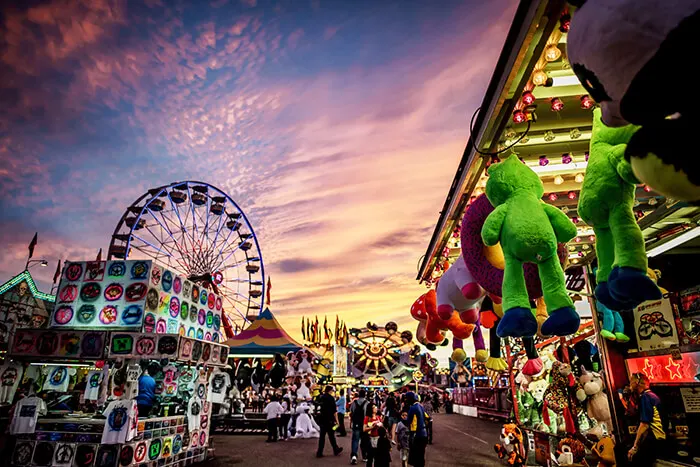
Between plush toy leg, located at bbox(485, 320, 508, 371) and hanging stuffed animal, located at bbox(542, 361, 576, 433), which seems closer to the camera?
plush toy leg, located at bbox(485, 320, 508, 371)

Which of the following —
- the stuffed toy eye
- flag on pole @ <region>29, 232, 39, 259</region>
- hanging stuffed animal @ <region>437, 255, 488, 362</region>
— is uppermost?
flag on pole @ <region>29, 232, 39, 259</region>

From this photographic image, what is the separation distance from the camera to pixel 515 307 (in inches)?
80.4

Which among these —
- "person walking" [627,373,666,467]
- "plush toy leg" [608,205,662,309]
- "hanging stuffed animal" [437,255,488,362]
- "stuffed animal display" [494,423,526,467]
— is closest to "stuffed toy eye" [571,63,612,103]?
"plush toy leg" [608,205,662,309]

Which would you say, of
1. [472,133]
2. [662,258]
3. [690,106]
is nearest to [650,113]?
[690,106]

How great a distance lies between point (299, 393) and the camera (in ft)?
47.4

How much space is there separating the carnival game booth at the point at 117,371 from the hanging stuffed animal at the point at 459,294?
5288 millimetres

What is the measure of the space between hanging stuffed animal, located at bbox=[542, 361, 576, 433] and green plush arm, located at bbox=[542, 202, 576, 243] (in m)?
Result: 5.08

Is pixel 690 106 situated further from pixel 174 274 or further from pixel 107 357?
pixel 174 274

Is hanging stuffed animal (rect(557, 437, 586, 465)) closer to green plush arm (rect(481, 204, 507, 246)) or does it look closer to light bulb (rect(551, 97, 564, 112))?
light bulb (rect(551, 97, 564, 112))

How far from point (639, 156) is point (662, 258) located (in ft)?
24.2

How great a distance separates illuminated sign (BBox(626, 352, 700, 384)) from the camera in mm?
5191

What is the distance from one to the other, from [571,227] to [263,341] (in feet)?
36.3

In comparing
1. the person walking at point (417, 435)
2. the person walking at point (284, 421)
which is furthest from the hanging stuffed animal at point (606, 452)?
the person walking at point (284, 421)

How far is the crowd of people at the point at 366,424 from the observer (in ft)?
20.3
